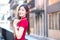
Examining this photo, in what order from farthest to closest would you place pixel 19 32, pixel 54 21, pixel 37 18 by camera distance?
pixel 37 18 < pixel 54 21 < pixel 19 32

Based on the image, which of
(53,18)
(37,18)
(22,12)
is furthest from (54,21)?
(22,12)

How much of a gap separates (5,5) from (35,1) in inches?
18.8

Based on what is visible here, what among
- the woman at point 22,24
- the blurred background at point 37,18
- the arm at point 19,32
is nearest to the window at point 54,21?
the blurred background at point 37,18

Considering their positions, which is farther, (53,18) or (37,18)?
(37,18)

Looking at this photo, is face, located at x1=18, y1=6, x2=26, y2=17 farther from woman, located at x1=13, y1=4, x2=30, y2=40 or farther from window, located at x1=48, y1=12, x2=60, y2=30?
window, located at x1=48, y1=12, x2=60, y2=30

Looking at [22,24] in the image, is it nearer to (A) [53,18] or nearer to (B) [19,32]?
(B) [19,32]

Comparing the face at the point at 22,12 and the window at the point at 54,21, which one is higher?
the face at the point at 22,12

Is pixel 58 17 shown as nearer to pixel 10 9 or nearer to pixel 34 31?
pixel 34 31

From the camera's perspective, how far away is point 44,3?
7.03 ft

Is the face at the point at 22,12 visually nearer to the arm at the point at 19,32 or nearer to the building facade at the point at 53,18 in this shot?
the arm at the point at 19,32

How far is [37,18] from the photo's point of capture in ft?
7.36

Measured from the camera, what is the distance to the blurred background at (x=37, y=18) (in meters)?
2.00

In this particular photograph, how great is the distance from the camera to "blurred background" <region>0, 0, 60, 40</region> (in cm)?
200

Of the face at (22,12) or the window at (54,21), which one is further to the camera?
the window at (54,21)
